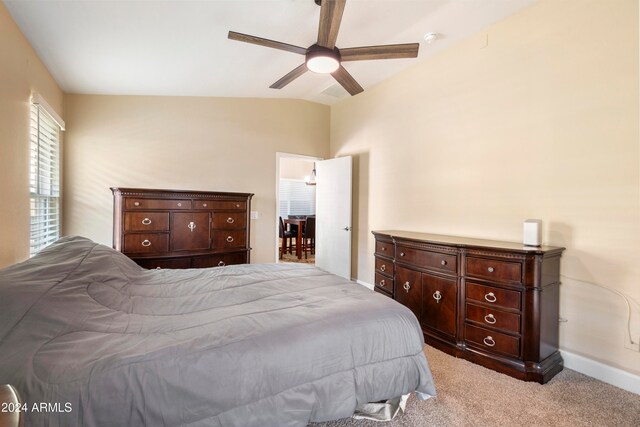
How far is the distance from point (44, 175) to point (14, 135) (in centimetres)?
89

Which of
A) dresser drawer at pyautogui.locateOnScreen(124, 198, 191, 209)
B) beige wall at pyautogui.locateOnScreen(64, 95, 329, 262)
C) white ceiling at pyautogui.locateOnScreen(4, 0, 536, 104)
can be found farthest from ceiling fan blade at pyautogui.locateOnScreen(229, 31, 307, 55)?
beige wall at pyautogui.locateOnScreen(64, 95, 329, 262)

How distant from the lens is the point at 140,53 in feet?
9.21

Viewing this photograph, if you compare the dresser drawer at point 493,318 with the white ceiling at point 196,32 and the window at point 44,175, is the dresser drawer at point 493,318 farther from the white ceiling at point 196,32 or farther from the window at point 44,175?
the window at point 44,175

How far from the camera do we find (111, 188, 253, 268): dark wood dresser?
10.7 ft

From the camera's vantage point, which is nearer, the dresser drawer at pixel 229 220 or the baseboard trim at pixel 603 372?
the baseboard trim at pixel 603 372

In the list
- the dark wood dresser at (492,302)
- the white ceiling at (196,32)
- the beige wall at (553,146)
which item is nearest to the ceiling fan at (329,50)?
the white ceiling at (196,32)

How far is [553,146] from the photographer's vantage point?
246cm

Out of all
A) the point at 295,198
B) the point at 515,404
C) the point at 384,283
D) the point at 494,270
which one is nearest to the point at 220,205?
the point at 384,283

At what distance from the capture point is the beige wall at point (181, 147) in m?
3.67

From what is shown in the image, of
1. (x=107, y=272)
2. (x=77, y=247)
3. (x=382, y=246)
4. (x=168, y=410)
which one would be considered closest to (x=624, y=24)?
A: (x=382, y=246)

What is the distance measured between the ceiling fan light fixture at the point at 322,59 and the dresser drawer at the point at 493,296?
208 cm

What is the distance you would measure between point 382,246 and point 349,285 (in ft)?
4.42

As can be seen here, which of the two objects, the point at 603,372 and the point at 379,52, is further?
the point at 379,52

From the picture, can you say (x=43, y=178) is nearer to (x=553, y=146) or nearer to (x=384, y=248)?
(x=384, y=248)
